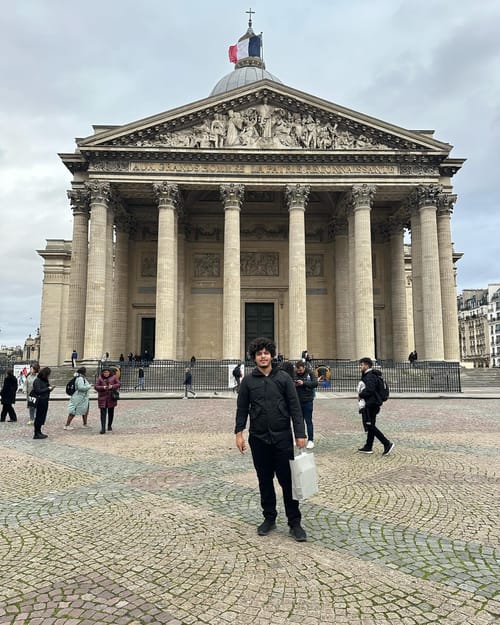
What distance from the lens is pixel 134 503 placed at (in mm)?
5051

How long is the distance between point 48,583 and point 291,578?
1.84 meters

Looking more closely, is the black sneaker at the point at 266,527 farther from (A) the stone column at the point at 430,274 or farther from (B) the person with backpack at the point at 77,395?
(A) the stone column at the point at 430,274

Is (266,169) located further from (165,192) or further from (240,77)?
(240,77)

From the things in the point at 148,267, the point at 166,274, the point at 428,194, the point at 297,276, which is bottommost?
the point at 297,276

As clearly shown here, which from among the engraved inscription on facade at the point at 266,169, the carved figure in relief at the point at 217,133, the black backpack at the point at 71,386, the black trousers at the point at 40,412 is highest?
the carved figure in relief at the point at 217,133

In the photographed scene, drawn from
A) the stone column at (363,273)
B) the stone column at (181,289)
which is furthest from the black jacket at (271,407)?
the stone column at (181,289)

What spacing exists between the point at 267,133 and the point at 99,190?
11.8m

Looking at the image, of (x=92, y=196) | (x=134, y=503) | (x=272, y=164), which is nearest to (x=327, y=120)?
(x=272, y=164)

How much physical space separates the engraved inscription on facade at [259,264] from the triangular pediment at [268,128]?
30.8ft

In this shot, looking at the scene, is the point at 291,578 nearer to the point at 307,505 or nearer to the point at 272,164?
the point at 307,505

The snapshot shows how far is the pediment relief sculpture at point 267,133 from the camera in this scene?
29.1m

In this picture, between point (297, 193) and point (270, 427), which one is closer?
point (270, 427)

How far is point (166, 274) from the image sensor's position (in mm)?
28016

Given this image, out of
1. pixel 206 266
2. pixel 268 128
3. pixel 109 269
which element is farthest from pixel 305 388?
pixel 206 266
